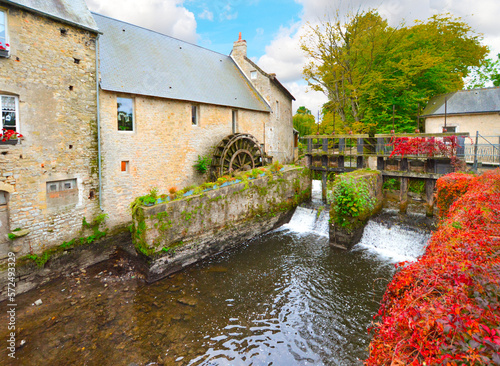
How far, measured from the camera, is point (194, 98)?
12336 millimetres

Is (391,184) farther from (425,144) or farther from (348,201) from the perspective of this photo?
(348,201)

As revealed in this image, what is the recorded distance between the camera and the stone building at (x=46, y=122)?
23.6ft

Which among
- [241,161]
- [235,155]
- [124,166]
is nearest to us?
[124,166]

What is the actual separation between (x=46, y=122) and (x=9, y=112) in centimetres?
84

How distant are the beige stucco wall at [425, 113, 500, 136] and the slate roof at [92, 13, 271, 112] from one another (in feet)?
33.3

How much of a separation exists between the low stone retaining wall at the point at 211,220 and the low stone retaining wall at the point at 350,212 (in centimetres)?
287

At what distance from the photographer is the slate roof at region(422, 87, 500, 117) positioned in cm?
1473

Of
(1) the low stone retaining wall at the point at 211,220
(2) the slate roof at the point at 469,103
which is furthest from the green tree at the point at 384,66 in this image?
(1) the low stone retaining wall at the point at 211,220

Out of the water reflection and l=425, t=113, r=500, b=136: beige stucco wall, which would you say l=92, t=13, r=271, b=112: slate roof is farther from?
l=425, t=113, r=500, b=136: beige stucco wall

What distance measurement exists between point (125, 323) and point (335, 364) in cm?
449

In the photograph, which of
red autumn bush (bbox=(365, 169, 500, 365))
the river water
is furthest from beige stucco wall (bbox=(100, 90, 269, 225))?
red autumn bush (bbox=(365, 169, 500, 365))

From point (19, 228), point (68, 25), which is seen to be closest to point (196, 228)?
point (19, 228)

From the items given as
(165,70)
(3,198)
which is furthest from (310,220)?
(3,198)

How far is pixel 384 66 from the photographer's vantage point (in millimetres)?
16531
